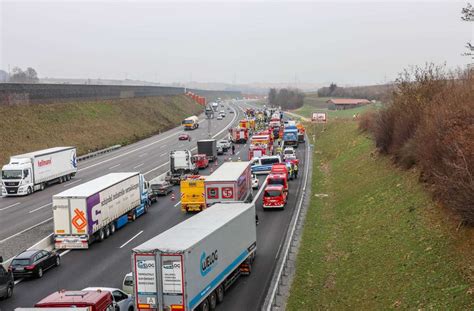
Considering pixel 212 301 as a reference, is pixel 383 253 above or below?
above

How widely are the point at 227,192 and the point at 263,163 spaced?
2422cm

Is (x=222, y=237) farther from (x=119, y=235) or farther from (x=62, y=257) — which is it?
(x=119, y=235)

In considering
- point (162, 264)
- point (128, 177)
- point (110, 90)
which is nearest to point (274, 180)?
point (128, 177)

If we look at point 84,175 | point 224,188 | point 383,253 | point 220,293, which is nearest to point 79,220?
point 224,188

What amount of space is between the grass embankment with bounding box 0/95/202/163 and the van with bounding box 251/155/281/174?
3007 cm

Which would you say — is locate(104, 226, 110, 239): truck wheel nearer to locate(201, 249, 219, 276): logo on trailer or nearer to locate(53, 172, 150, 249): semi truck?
locate(53, 172, 150, 249): semi truck

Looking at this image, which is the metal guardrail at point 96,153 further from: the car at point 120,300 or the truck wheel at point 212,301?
the truck wheel at point 212,301

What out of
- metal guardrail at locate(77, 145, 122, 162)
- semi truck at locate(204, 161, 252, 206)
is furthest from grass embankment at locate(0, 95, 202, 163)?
semi truck at locate(204, 161, 252, 206)

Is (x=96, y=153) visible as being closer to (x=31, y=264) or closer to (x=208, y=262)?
(x=31, y=264)

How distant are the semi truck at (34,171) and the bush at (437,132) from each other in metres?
31.5

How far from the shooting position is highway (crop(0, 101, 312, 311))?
23.6 m

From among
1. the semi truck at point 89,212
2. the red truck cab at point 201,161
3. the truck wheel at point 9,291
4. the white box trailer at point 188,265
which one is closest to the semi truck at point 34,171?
the red truck cab at point 201,161

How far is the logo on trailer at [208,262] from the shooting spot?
1984 cm

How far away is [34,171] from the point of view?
5084 centimetres
